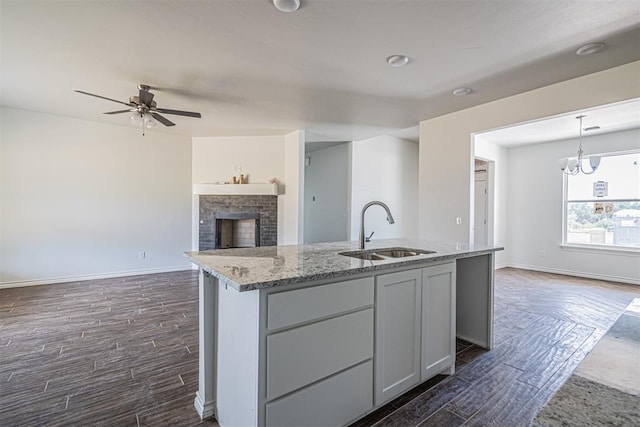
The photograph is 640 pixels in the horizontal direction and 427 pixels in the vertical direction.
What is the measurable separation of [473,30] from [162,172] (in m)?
5.29

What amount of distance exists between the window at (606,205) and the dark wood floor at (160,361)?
1.43m

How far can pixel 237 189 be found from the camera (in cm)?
575

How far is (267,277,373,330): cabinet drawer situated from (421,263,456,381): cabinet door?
1.84 ft

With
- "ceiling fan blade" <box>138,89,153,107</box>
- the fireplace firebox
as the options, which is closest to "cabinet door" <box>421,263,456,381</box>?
"ceiling fan blade" <box>138,89,153,107</box>

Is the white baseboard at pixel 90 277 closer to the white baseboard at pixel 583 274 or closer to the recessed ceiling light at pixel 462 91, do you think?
the recessed ceiling light at pixel 462 91

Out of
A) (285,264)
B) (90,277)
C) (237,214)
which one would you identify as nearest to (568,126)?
(285,264)

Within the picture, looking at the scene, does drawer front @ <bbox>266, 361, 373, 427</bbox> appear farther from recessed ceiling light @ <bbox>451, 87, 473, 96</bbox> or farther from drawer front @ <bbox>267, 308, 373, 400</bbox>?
recessed ceiling light @ <bbox>451, 87, 473, 96</bbox>

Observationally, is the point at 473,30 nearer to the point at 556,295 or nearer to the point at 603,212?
the point at 556,295

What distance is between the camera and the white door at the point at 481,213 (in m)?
6.23

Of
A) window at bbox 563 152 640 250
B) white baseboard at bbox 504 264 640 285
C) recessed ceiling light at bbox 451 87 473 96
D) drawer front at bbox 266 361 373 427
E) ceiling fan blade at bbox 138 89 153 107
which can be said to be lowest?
white baseboard at bbox 504 264 640 285

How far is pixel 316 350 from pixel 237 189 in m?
4.68

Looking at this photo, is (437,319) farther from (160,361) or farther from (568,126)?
(568,126)

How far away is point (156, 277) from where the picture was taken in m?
5.19

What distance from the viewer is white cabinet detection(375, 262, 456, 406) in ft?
5.82
